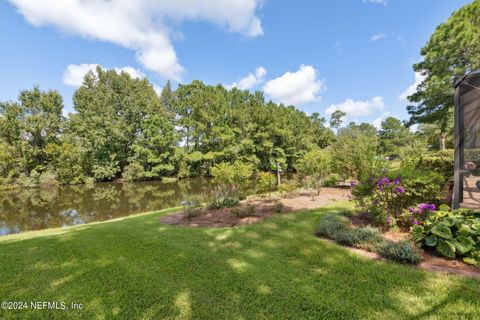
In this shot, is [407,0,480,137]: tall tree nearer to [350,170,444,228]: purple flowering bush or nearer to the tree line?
the tree line

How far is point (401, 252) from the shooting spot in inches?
123

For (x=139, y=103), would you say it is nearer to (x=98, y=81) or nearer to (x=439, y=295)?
(x=98, y=81)

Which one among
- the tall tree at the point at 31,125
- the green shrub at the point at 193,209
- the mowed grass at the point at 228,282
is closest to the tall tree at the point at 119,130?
the tall tree at the point at 31,125

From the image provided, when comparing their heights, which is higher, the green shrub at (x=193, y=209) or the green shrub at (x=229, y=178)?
the green shrub at (x=229, y=178)

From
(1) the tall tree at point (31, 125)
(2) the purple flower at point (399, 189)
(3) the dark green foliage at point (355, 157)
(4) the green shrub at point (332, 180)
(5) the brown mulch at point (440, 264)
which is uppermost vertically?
(1) the tall tree at point (31, 125)

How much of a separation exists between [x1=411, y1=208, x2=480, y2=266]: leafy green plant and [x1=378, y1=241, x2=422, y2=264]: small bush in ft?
1.10

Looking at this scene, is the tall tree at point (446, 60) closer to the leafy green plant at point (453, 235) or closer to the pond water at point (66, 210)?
the leafy green plant at point (453, 235)

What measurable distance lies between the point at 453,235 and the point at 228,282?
11.6ft

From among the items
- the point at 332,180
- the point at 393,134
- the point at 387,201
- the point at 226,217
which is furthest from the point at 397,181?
the point at 393,134

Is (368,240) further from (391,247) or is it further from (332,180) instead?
(332,180)

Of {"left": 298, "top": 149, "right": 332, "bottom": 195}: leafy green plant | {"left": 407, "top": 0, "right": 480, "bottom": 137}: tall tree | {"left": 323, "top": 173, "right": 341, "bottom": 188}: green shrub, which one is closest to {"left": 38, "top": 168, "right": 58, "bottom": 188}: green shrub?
{"left": 298, "top": 149, "right": 332, "bottom": 195}: leafy green plant

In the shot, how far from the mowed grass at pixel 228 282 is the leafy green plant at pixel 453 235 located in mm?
654

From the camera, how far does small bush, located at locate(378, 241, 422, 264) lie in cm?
305

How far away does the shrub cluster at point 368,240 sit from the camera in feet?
10.2
